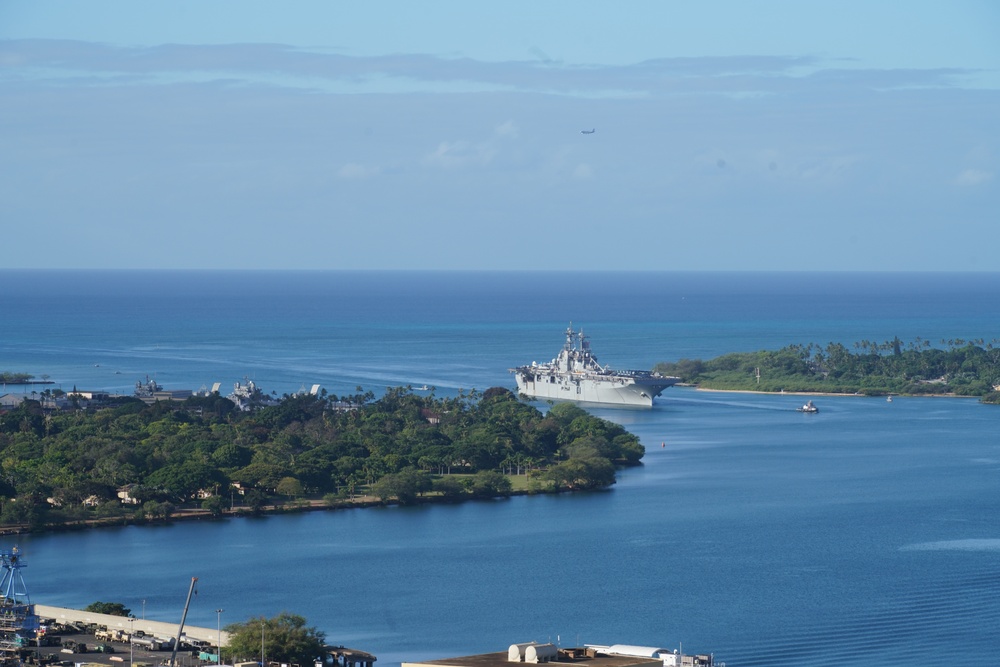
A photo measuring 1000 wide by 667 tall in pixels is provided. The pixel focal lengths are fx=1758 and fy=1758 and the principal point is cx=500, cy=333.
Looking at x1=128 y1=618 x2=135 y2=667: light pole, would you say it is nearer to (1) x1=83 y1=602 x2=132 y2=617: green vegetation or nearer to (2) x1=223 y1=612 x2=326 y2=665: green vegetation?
(2) x1=223 y1=612 x2=326 y2=665: green vegetation

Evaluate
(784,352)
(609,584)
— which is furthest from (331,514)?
(784,352)

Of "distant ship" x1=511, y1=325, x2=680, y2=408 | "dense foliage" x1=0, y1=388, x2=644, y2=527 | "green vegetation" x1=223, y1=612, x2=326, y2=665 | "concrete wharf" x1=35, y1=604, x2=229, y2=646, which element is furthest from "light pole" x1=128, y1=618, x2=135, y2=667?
"distant ship" x1=511, y1=325, x2=680, y2=408

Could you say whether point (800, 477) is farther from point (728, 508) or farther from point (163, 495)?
point (163, 495)

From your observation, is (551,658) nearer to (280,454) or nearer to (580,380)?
(280,454)

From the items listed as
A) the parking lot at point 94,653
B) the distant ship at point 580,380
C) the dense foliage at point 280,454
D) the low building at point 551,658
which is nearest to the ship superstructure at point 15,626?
the parking lot at point 94,653

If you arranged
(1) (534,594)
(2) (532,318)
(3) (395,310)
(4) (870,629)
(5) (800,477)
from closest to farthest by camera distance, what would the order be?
(4) (870,629) → (1) (534,594) → (5) (800,477) → (2) (532,318) → (3) (395,310)
